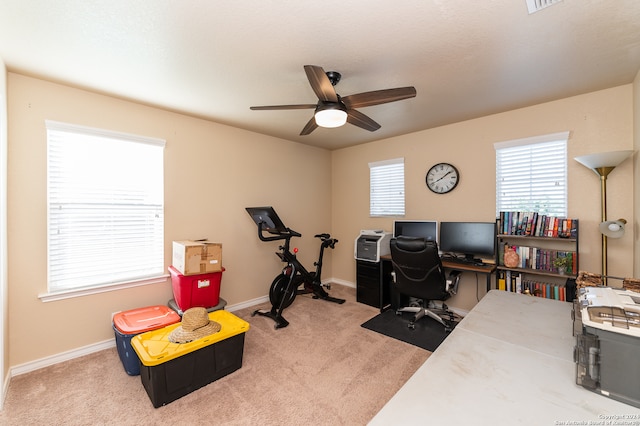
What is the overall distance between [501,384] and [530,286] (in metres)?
2.37

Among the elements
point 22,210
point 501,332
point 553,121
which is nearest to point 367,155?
point 553,121

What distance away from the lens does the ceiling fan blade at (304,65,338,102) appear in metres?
1.63

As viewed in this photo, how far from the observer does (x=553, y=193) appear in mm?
2834

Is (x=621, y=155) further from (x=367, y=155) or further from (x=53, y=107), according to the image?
(x=53, y=107)

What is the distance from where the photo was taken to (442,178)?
12.0 feet

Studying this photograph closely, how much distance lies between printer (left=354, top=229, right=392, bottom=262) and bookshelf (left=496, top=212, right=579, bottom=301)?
1.38 metres

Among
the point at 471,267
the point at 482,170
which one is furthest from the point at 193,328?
the point at 482,170

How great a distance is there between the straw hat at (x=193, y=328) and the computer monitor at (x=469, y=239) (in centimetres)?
286

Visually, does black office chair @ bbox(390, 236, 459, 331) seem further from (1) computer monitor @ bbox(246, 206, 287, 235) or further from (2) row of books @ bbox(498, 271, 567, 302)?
(1) computer monitor @ bbox(246, 206, 287, 235)

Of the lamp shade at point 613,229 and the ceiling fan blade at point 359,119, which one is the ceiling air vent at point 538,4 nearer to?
the ceiling fan blade at point 359,119

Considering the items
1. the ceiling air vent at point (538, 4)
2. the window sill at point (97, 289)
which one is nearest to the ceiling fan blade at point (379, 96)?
the ceiling air vent at point (538, 4)

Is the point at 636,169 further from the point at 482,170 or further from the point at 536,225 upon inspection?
the point at 482,170

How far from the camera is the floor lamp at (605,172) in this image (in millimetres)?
2251

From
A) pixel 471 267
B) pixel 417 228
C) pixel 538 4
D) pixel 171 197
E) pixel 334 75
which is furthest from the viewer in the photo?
pixel 417 228
